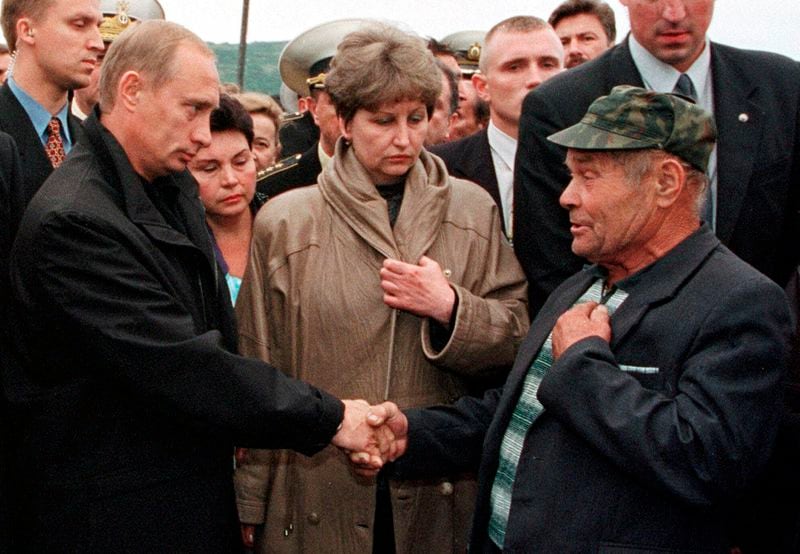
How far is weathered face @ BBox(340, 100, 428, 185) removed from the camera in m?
3.86

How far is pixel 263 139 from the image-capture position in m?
6.32

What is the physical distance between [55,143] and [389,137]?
1.56 m

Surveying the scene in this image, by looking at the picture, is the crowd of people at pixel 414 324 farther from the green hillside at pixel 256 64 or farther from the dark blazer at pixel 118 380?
the green hillside at pixel 256 64

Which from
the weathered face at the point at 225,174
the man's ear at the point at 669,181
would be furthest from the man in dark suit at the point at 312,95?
the man's ear at the point at 669,181

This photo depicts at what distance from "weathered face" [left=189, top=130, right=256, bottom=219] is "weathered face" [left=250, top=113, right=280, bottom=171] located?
1638mm

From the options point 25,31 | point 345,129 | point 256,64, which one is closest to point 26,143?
point 25,31

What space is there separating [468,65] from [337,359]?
569 centimetres

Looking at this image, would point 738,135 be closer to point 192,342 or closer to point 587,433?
point 587,433

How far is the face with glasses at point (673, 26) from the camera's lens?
3658 millimetres

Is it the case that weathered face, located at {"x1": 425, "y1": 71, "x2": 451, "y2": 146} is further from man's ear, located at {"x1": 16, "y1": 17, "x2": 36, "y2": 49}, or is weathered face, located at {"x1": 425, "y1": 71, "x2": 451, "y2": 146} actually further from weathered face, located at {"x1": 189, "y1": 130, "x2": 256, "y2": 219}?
man's ear, located at {"x1": 16, "y1": 17, "x2": 36, "y2": 49}

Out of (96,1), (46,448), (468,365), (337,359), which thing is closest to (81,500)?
(46,448)

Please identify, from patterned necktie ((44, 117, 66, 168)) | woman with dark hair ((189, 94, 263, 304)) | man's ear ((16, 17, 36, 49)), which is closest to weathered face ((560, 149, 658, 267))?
woman with dark hair ((189, 94, 263, 304))

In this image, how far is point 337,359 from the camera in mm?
3777

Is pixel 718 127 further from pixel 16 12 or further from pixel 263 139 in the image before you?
pixel 263 139
